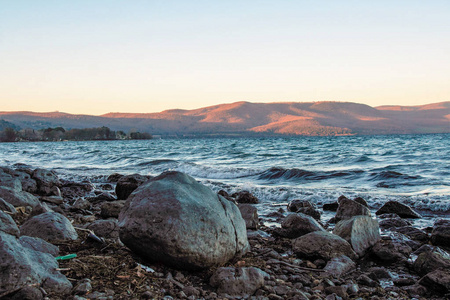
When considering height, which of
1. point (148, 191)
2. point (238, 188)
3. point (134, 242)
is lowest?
point (238, 188)

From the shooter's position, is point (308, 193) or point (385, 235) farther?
point (308, 193)

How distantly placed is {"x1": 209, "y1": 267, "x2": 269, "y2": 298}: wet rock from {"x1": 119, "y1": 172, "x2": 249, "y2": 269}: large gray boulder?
285mm

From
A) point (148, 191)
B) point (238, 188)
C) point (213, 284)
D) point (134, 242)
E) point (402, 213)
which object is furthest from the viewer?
point (238, 188)

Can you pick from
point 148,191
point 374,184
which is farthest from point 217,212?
point 374,184

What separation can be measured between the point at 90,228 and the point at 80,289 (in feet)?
7.38

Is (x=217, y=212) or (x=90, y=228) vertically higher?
(x=217, y=212)

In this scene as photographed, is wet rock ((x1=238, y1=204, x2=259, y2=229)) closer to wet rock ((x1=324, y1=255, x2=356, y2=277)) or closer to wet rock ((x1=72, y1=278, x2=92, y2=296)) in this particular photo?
wet rock ((x1=324, y1=255, x2=356, y2=277))

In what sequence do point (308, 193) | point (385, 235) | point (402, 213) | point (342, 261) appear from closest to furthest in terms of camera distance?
point (342, 261) → point (385, 235) → point (402, 213) → point (308, 193)

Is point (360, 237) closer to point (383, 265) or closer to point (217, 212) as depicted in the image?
point (383, 265)

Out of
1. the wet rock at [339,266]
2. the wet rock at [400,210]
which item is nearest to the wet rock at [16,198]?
the wet rock at [339,266]

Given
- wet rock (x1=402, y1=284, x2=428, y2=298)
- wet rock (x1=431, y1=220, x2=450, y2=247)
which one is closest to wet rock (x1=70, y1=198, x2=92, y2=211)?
wet rock (x1=402, y1=284, x2=428, y2=298)

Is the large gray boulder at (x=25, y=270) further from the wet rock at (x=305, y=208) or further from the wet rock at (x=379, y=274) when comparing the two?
the wet rock at (x=305, y=208)

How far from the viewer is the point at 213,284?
3680 mm

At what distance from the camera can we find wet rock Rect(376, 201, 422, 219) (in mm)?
8109
